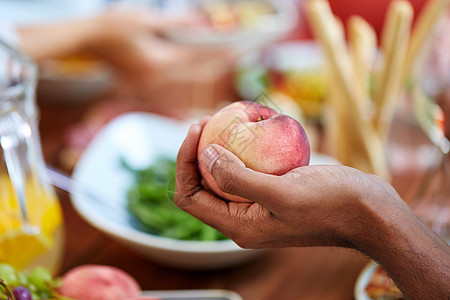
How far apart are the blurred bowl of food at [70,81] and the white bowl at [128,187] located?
39cm

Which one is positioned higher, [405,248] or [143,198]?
[405,248]

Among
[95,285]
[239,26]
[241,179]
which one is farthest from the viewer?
[239,26]

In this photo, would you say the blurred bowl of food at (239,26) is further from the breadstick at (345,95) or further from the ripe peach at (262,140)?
the ripe peach at (262,140)

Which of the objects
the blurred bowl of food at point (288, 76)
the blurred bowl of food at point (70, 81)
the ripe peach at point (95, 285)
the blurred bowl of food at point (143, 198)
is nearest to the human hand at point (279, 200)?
the ripe peach at point (95, 285)

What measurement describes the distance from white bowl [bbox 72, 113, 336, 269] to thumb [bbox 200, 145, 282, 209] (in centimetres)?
31

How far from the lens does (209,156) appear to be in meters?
0.29

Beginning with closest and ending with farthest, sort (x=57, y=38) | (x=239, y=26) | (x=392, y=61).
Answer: (x=392, y=61) → (x=57, y=38) → (x=239, y=26)

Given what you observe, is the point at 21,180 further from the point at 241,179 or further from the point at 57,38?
the point at 57,38

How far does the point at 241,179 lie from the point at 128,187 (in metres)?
0.53

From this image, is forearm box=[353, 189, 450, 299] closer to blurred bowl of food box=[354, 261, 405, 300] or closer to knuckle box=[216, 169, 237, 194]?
knuckle box=[216, 169, 237, 194]

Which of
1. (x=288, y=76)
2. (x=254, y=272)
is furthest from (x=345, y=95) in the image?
(x=288, y=76)

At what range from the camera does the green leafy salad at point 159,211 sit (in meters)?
0.66

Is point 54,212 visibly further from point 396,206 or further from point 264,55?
point 264,55

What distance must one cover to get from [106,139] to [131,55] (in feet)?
1.62
